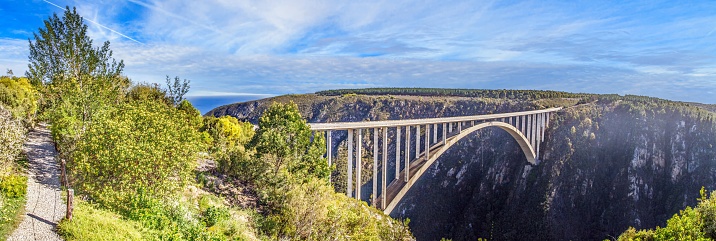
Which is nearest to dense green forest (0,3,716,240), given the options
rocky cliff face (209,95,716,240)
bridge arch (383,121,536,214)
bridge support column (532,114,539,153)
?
bridge arch (383,121,536,214)

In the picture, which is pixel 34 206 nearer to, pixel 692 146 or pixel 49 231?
pixel 49 231

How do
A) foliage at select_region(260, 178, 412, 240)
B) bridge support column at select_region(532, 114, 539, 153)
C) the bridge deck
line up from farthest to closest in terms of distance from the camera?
bridge support column at select_region(532, 114, 539, 153) < the bridge deck < foliage at select_region(260, 178, 412, 240)

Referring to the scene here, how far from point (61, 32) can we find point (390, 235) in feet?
62.4

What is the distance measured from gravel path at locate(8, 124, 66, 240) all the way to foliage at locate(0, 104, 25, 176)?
0.75 meters

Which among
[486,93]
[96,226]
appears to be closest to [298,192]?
[96,226]

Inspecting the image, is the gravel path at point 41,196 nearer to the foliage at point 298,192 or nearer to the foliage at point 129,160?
the foliage at point 129,160

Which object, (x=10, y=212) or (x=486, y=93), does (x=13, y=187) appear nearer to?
(x=10, y=212)

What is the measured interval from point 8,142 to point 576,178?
61.9 metres

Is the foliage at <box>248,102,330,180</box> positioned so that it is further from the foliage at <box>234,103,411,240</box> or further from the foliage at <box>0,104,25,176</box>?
the foliage at <box>0,104,25,176</box>

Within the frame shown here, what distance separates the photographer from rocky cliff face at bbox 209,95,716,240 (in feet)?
170

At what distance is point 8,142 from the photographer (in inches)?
525

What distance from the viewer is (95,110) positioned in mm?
14961

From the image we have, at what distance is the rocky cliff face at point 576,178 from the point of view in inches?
2044

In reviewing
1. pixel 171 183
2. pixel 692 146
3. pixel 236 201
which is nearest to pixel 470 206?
pixel 692 146
